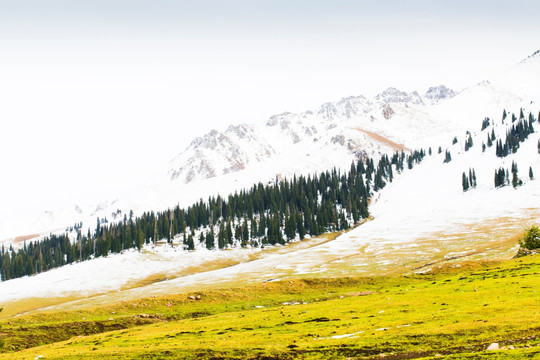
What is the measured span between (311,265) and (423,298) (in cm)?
7278

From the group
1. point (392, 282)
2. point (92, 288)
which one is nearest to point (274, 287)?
point (392, 282)

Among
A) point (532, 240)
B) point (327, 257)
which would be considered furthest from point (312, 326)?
point (327, 257)

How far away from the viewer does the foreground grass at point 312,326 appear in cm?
2661

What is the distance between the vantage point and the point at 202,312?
197ft

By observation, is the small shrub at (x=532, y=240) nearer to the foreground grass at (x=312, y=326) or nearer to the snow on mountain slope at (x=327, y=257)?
the snow on mountain slope at (x=327, y=257)

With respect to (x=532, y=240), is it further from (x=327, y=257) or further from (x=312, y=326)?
(x=327, y=257)

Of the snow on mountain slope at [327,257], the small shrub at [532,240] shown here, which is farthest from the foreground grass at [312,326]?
the snow on mountain slope at [327,257]

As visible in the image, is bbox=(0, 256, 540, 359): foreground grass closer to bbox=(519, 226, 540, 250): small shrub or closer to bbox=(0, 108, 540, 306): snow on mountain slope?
bbox=(519, 226, 540, 250): small shrub

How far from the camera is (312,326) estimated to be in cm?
3847

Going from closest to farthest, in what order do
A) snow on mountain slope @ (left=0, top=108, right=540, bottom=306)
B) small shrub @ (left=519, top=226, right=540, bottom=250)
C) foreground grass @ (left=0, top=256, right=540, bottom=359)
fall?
foreground grass @ (left=0, top=256, right=540, bottom=359) → small shrub @ (left=519, top=226, right=540, bottom=250) → snow on mountain slope @ (left=0, top=108, right=540, bottom=306)

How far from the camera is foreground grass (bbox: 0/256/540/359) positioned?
26609mm

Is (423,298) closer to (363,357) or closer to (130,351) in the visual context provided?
(363,357)

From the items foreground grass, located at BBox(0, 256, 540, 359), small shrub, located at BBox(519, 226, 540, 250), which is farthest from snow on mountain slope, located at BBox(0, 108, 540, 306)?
foreground grass, located at BBox(0, 256, 540, 359)

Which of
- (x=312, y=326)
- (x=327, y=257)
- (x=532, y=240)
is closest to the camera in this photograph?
(x=312, y=326)
